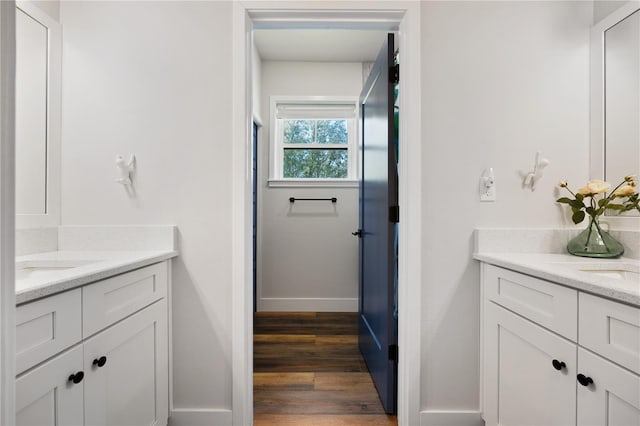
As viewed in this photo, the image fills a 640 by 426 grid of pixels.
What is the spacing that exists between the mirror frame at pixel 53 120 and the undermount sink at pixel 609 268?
7.21 ft

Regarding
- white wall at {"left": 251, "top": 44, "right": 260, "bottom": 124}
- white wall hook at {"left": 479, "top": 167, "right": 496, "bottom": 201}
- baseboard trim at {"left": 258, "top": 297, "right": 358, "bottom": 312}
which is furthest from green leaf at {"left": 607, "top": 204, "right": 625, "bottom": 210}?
white wall at {"left": 251, "top": 44, "right": 260, "bottom": 124}

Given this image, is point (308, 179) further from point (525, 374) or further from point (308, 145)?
point (525, 374)

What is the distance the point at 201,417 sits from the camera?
1587 mm

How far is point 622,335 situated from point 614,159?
3.37 feet

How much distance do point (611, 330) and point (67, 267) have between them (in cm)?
182

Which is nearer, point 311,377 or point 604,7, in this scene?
point 604,7

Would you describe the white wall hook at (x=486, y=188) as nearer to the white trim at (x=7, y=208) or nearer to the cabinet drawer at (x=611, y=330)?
the cabinet drawer at (x=611, y=330)

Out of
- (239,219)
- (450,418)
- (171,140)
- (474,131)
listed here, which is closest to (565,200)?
(474,131)

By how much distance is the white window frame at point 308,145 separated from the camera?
3381mm

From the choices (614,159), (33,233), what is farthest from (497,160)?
(33,233)

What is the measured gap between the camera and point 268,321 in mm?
3125

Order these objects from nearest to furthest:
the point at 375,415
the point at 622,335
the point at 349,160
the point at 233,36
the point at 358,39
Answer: the point at 622,335 → the point at 233,36 → the point at 375,415 → the point at 358,39 → the point at 349,160

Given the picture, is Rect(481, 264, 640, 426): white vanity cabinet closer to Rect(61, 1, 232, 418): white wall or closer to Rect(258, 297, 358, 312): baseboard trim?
Rect(61, 1, 232, 418): white wall

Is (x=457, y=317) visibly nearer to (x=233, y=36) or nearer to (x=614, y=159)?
(x=614, y=159)
